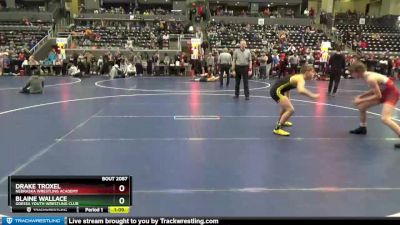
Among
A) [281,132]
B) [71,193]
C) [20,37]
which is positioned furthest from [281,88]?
[20,37]

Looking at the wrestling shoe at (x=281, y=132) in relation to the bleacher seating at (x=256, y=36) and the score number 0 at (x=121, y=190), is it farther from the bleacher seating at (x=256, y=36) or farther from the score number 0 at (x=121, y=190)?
the bleacher seating at (x=256, y=36)

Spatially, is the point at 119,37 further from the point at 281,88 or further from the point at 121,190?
the point at 121,190

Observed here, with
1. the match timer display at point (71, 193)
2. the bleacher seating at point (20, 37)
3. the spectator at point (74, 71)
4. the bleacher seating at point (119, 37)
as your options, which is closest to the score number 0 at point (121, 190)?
the match timer display at point (71, 193)

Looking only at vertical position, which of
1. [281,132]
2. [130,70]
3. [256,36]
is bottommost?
[281,132]

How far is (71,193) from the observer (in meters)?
2.58

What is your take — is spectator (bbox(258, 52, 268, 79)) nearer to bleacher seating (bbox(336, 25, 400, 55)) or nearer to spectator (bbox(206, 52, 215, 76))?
spectator (bbox(206, 52, 215, 76))

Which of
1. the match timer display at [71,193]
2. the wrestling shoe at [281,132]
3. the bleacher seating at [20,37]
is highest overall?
the bleacher seating at [20,37]

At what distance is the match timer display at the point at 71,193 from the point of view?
2570 millimetres

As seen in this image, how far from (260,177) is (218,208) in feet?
3.43

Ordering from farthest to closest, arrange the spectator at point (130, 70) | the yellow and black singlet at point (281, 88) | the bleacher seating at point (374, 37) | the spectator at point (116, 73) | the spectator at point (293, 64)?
the bleacher seating at point (374, 37)
the spectator at point (130, 70)
the spectator at point (293, 64)
the spectator at point (116, 73)
the yellow and black singlet at point (281, 88)

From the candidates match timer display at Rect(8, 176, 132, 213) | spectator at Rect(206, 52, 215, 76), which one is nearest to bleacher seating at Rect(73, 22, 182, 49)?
spectator at Rect(206, 52, 215, 76)

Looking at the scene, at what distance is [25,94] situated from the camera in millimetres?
12250

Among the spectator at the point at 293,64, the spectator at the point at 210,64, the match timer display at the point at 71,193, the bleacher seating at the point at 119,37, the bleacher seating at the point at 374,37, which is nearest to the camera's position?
the match timer display at the point at 71,193

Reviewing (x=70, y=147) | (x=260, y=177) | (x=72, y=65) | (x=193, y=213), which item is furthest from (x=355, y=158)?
(x=72, y=65)
